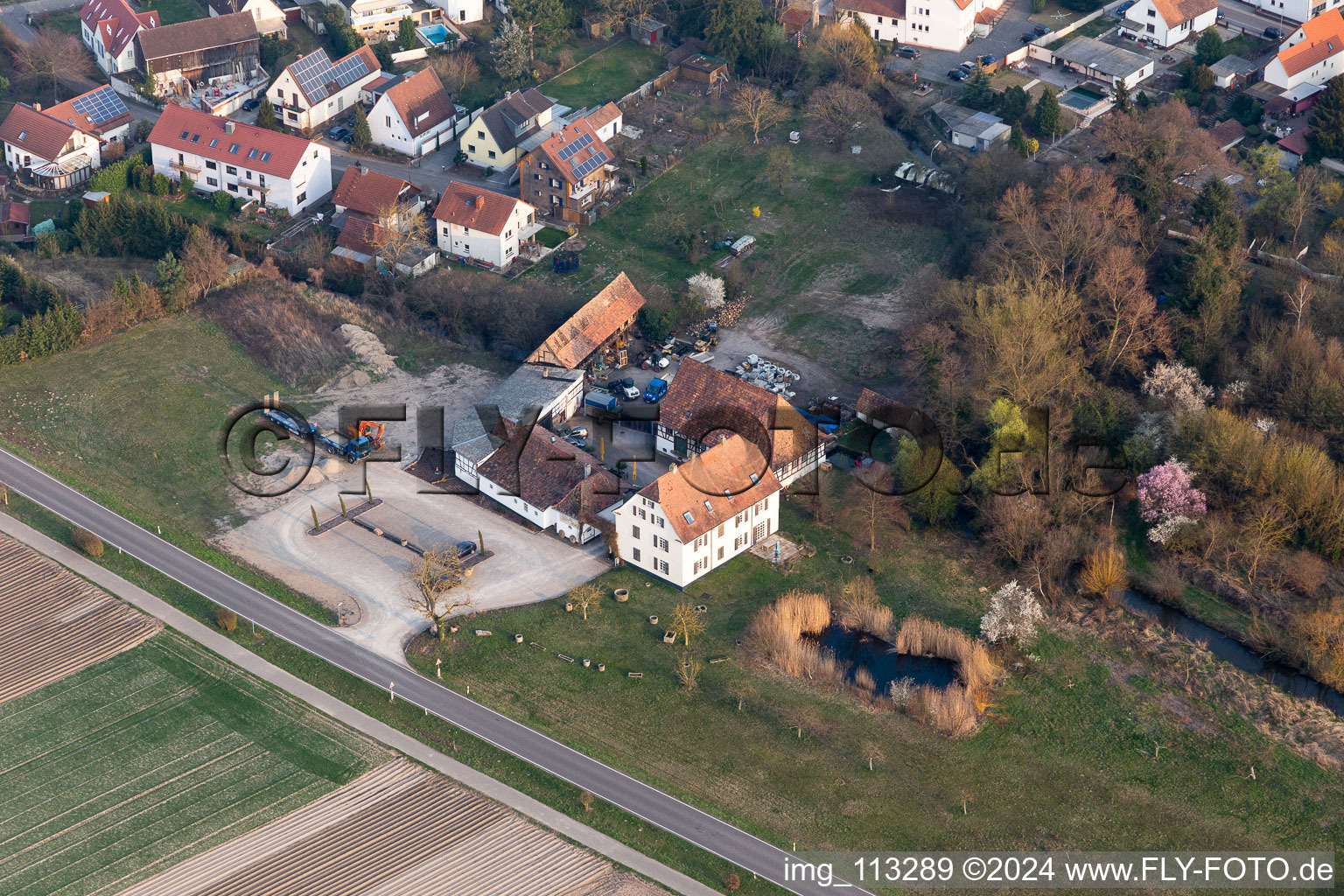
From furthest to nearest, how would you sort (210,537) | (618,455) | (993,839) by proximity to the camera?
(618,455) → (210,537) → (993,839)

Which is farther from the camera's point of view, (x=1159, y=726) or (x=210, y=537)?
(x=210, y=537)

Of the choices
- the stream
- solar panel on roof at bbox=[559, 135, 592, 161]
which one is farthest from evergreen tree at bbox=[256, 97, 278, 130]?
the stream

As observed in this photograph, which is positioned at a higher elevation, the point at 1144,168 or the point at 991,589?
the point at 1144,168

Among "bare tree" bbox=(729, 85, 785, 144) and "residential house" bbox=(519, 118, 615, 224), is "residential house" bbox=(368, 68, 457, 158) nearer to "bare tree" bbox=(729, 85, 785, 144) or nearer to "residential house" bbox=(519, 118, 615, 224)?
"residential house" bbox=(519, 118, 615, 224)

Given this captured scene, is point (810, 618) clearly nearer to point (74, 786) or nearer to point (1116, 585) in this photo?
point (1116, 585)

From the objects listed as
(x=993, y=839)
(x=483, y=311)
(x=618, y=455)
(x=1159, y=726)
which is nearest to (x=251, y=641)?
(x=618, y=455)

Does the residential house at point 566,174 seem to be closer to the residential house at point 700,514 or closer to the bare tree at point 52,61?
the residential house at point 700,514

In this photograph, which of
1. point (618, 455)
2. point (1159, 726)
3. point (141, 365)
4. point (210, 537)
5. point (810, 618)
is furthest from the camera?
point (141, 365)
